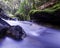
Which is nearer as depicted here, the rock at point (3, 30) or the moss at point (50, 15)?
the rock at point (3, 30)

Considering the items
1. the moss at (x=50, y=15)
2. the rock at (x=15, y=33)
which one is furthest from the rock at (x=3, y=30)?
the moss at (x=50, y=15)

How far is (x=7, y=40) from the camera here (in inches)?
251

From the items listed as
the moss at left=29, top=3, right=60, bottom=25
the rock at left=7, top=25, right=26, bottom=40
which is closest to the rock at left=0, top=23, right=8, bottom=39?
the rock at left=7, top=25, right=26, bottom=40

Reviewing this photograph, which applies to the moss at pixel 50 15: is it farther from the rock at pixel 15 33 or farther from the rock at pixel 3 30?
the rock at pixel 3 30

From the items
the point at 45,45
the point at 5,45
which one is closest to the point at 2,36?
the point at 5,45

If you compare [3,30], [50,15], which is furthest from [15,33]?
[50,15]

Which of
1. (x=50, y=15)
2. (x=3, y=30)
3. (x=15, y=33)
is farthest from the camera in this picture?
(x=50, y=15)

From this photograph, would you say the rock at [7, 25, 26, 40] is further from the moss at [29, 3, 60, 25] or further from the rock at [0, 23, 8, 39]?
the moss at [29, 3, 60, 25]

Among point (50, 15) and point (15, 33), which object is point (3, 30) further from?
point (50, 15)

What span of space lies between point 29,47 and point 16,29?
3.96 feet

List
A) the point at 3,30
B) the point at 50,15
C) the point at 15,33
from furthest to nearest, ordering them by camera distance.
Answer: the point at 50,15 < the point at 3,30 < the point at 15,33

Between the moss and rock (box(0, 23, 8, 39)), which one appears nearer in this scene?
rock (box(0, 23, 8, 39))

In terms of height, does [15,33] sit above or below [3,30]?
below

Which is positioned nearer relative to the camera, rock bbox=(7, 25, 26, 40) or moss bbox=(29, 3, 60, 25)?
rock bbox=(7, 25, 26, 40)
